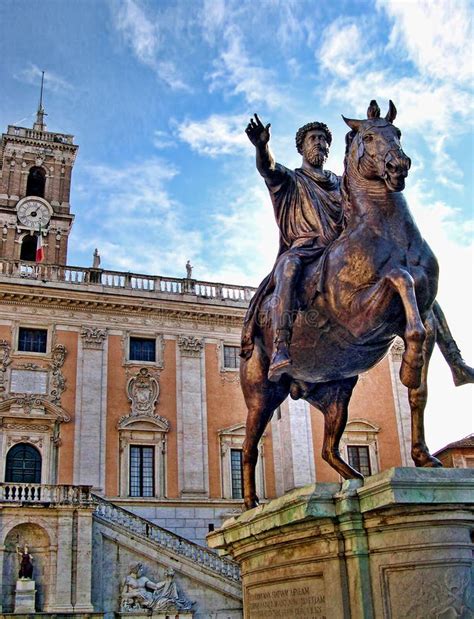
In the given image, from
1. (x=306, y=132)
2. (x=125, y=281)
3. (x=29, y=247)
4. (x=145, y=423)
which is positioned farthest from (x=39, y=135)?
(x=306, y=132)

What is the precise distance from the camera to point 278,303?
18.2ft

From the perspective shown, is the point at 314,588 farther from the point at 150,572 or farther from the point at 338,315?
the point at 150,572

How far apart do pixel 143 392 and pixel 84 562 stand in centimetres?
959

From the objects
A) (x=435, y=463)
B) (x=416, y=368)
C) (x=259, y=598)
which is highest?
(x=416, y=368)

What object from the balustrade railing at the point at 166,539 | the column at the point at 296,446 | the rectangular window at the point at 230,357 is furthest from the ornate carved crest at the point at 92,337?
the column at the point at 296,446

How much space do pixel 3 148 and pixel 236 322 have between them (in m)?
17.9

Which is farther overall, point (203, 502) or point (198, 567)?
point (203, 502)

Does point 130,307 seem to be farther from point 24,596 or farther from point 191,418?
point 24,596

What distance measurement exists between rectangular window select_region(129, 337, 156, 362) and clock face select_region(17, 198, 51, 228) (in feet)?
38.7

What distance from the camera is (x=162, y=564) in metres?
23.0

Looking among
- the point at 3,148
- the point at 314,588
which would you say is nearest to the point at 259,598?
the point at 314,588

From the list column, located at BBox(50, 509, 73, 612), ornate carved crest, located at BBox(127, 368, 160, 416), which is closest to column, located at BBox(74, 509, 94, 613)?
column, located at BBox(50, 509, 73, 612)

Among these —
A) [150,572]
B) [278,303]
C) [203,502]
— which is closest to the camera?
[278,303]

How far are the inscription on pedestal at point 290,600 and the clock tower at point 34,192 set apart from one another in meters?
35.1
